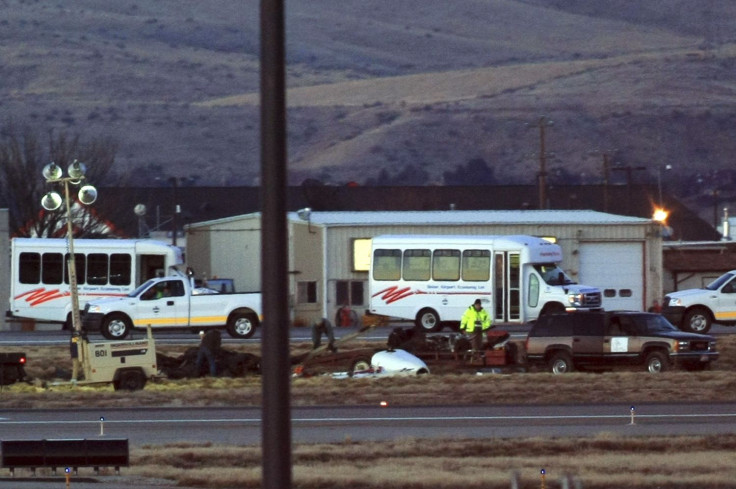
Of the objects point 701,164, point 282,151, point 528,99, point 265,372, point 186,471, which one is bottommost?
point 186,471

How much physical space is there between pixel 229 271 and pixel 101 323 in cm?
1252

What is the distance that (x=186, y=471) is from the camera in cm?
1700

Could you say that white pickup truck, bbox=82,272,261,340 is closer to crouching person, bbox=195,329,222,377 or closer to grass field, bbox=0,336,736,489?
crouching person, bbox=195,329,222,377

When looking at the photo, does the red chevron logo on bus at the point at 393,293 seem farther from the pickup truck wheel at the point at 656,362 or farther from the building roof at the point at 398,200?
the building roof at the point at 398,200

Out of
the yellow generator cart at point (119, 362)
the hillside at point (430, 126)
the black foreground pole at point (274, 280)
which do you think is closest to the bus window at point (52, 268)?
the yellow generator cart at point (119, 362)

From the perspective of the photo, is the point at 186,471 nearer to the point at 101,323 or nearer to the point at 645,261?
the point at 101,323

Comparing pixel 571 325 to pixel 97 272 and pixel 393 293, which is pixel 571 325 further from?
pixel 97 272

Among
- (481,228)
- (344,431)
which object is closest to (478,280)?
(481,228)

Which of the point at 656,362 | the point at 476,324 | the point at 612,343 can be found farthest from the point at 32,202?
the point at 656,362

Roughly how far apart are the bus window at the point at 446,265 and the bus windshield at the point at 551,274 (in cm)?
232

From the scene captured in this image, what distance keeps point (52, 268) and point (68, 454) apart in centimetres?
2709

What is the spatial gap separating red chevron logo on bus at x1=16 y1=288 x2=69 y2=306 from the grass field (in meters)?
15.9

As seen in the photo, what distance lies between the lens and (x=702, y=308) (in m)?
38.3

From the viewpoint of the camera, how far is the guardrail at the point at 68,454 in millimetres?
16266
